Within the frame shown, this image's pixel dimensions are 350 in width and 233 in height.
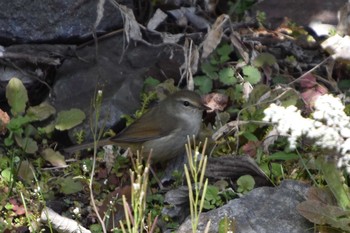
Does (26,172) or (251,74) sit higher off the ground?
(251,74)

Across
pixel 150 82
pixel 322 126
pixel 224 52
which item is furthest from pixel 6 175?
pixel 322 126

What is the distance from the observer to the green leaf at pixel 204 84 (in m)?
6.78

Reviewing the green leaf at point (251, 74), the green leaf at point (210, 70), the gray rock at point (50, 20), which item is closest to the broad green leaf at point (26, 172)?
the gray rock at point (50, 20)

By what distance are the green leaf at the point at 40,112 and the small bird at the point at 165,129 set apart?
48 centimetres

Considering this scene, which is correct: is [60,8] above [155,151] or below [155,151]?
above

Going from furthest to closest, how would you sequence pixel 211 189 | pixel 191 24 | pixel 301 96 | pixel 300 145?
pixel 191 24, pixel 301 96, pixel 300 145, pixel 211 189

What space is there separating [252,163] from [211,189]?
0.40 metres

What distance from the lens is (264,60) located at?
6875 millimetres

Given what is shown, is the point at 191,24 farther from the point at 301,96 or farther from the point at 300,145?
the point at 300,145

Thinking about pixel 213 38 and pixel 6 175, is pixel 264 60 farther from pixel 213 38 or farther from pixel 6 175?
pixel 6 175

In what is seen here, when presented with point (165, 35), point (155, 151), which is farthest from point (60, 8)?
point (155, 151)

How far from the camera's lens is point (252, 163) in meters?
5.55

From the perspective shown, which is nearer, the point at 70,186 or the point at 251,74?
the point at 70,186

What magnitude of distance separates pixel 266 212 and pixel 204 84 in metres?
2.06
